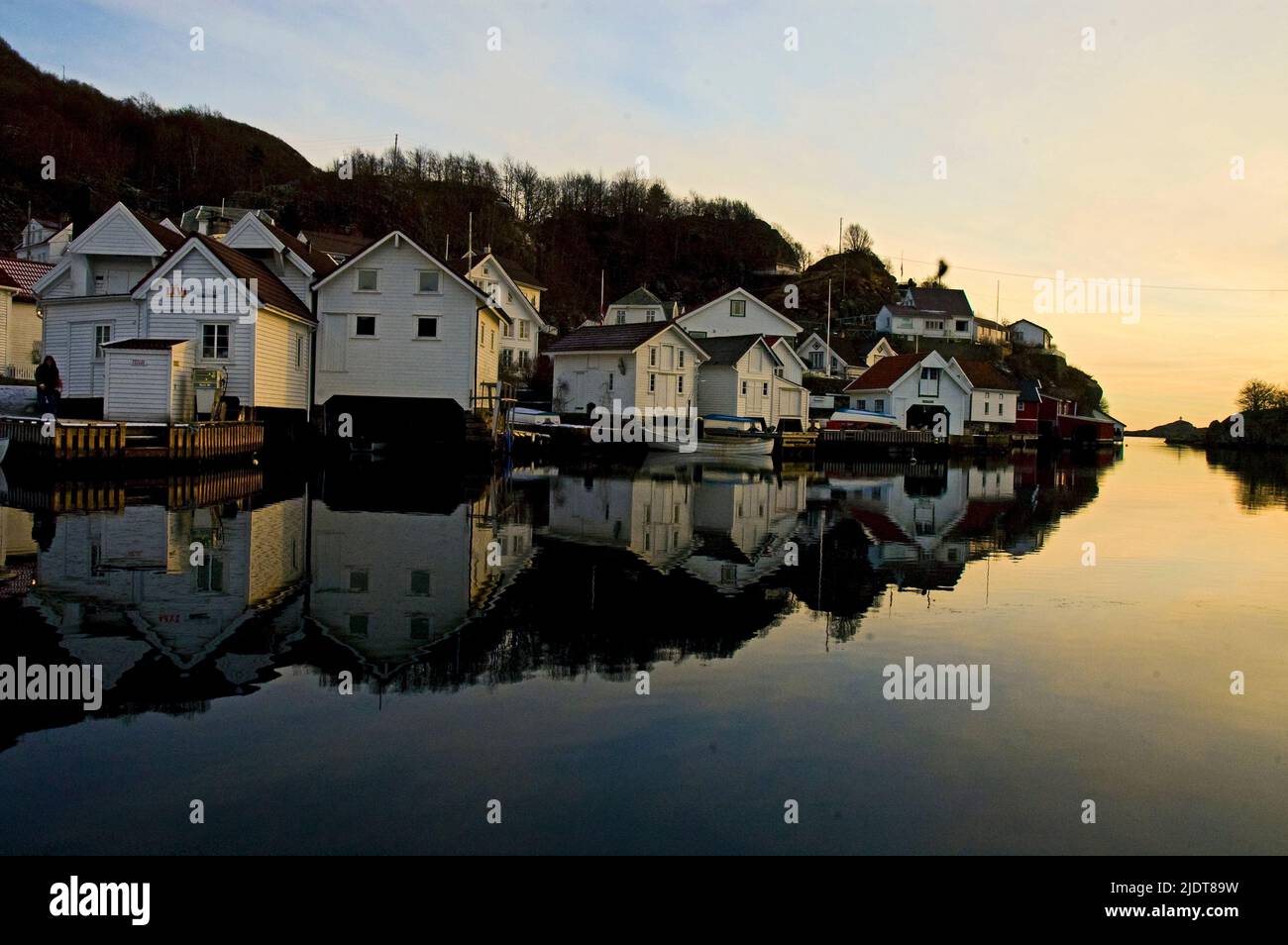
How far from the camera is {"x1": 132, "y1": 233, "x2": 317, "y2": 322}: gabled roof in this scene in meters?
34.1

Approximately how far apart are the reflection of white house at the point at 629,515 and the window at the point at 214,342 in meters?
12.6

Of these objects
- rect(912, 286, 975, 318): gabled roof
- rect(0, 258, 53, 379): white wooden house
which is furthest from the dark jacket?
rect(912, 286, 975, 318): gabled roof

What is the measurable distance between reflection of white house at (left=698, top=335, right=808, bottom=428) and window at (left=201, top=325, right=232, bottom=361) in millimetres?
32153

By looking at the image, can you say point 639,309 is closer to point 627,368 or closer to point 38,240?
point 627,368

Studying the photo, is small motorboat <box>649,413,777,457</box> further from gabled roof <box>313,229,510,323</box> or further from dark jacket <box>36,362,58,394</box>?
dark jacket <box>36,362,58,394</box>

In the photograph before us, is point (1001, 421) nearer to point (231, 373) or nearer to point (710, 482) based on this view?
point (710, 482)

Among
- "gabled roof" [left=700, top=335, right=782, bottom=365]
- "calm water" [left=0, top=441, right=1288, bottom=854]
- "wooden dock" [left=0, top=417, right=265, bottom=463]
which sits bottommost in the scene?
→ "calm water" [left=0, top=441, right=1288, bottom=854]

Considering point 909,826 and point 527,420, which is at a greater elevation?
point 527,420

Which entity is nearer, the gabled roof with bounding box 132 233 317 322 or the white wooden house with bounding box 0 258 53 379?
the gabled roof with bounding box 132 233 317 322

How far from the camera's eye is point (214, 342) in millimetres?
34656

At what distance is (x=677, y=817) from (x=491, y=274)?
2667 inches

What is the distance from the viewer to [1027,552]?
60.5ft

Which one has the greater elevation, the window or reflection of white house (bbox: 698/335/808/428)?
reflection of white house (bbox: 698/335/808/428)
